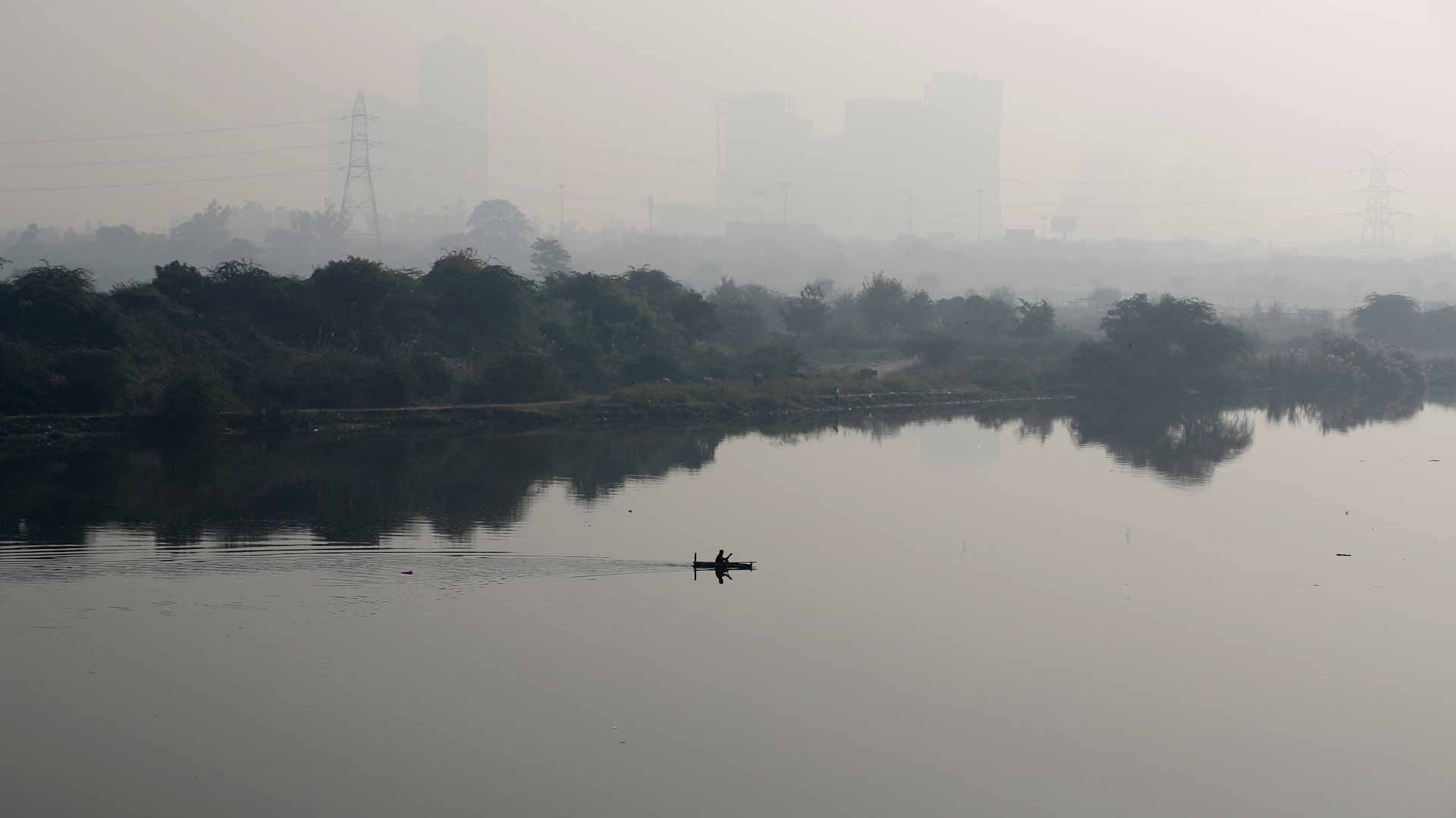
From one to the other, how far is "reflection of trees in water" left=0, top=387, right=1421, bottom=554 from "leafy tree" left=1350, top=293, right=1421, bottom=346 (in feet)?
91.6

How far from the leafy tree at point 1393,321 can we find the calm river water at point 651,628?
39942 mm

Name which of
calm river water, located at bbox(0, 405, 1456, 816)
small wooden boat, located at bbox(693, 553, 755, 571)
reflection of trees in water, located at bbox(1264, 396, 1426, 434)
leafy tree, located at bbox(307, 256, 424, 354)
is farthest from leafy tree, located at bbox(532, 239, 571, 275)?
small wooden boat, located at bbox(693, 553, 755, 571)

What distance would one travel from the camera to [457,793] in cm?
958

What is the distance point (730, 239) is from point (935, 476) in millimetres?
79918

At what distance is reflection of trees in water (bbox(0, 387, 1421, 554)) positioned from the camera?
17.7 metres

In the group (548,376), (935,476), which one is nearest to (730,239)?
(548,376)

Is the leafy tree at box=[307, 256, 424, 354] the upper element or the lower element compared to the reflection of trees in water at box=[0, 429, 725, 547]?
upper

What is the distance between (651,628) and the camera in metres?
13.6

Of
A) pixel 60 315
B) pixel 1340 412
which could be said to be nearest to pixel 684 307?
pixel 60 315

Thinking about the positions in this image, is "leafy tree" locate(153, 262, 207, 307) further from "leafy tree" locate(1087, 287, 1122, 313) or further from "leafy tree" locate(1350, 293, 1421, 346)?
"leafy tree" locate(1087, 287, 1122, 313)

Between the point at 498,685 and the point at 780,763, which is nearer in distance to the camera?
the point at 780,763

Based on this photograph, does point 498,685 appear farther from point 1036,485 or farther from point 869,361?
point 869,361

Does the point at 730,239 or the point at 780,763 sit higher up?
the point at 730,239

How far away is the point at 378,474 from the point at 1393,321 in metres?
50.5
